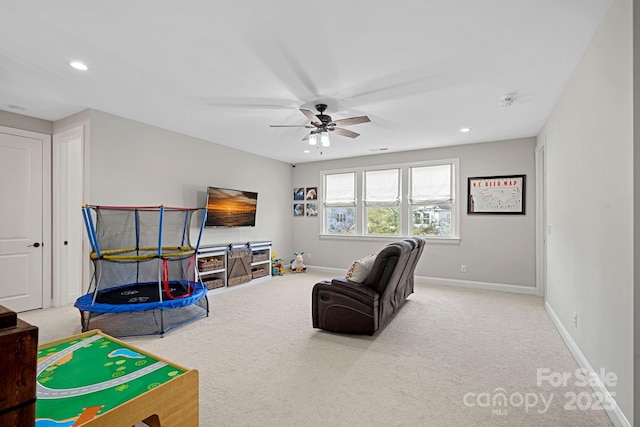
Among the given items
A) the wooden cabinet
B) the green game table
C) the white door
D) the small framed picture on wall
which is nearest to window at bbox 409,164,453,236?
the small framed picture on wall

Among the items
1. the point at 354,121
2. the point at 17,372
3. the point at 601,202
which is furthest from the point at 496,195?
→ the point at 17,372

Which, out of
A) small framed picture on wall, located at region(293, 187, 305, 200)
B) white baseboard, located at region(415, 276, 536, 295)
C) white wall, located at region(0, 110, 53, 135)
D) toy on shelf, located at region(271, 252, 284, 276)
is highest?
white wall, located at region(0, 110, 53, 135)

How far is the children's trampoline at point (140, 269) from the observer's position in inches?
138

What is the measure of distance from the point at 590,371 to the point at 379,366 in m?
1.61

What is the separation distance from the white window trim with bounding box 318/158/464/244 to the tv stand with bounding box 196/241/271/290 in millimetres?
1659

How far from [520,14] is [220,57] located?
227 cm

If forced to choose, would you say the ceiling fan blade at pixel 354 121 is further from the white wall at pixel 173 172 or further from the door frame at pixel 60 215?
the door frame at pixel 60 215

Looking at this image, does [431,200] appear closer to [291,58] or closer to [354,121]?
[354,121]

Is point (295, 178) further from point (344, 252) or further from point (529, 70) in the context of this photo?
point (529, 70)

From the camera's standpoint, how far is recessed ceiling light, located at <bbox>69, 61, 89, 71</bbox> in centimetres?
282

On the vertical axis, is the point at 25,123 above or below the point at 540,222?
above


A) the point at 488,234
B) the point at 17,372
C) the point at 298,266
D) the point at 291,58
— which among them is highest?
the point at 291,58

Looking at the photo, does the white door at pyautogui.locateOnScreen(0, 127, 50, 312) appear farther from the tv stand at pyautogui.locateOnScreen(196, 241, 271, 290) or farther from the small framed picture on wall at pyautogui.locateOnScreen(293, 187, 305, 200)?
the small framed picture on wall at pyautogui.locateOnScreen(293, 187, 305, 200)

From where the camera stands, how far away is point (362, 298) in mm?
3312
